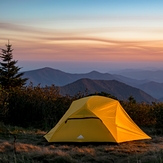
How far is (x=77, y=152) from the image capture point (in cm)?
708

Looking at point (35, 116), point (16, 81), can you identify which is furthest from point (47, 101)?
point (16, 81)

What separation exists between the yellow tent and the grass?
0.22m

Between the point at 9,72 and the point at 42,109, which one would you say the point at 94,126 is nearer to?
the point at 42,109

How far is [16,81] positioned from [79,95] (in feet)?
88.0

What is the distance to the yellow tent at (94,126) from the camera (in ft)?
28.1

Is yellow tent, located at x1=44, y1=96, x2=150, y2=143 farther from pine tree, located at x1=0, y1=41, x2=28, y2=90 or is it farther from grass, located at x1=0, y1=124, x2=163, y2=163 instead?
pine tree, located at x1=0, y1=41, x2=28, y2=90

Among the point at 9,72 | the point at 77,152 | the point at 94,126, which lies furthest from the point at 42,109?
the point at 9,72

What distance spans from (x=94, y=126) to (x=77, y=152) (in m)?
1.74

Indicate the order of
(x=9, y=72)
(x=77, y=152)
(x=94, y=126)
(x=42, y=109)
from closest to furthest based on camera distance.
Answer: (x=77, y=152), (x=94, y=126), (x=42, y=109), (x=9, y=72)

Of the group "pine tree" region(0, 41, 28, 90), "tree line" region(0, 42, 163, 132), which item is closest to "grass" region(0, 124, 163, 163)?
"tree line" region(0, 42, 163, 132)

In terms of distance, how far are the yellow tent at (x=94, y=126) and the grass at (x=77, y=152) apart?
0.22 metres

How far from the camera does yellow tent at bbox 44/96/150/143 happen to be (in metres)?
8.56

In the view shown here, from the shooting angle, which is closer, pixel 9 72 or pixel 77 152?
pixel 77 152

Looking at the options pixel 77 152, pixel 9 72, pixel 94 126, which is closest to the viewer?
pixel 77 152
